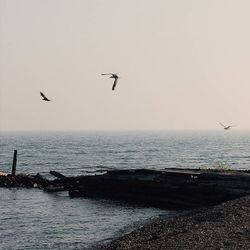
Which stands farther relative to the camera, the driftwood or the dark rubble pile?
the dark rubble pile

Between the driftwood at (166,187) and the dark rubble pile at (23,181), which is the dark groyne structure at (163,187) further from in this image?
the dark rubble pile at (23,181)

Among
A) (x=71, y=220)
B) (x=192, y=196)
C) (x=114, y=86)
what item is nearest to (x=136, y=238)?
(x=114, y=86)

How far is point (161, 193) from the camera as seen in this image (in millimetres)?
41562

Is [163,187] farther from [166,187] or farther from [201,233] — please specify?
[201,233]

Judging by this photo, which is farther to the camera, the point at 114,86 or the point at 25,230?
the point at 25,230

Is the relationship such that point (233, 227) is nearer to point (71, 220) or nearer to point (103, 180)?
point (71, 220)

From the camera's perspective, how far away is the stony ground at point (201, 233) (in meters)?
21.0

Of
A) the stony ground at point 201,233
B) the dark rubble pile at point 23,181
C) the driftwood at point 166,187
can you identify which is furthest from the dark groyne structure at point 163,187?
the stony ground at point 201,233

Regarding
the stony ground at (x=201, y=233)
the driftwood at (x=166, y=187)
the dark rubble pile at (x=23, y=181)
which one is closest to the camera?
the stony ground at (x=201, y=233)

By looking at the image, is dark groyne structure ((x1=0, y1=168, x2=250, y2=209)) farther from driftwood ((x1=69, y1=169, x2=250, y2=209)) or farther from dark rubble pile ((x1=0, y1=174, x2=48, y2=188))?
dark rubble pile ((x1=0, y1=174, x2=48, y2=188))

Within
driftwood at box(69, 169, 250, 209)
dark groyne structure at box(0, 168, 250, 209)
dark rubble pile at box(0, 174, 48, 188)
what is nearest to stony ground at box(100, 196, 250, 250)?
driftwood at box(69, 169, 250, 209)

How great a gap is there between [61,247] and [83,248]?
3.95ft

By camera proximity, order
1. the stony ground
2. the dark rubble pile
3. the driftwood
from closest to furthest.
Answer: the stony ground
the driftwood
the dark rubble pile

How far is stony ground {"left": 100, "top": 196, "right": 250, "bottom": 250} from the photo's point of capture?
2105 cm
